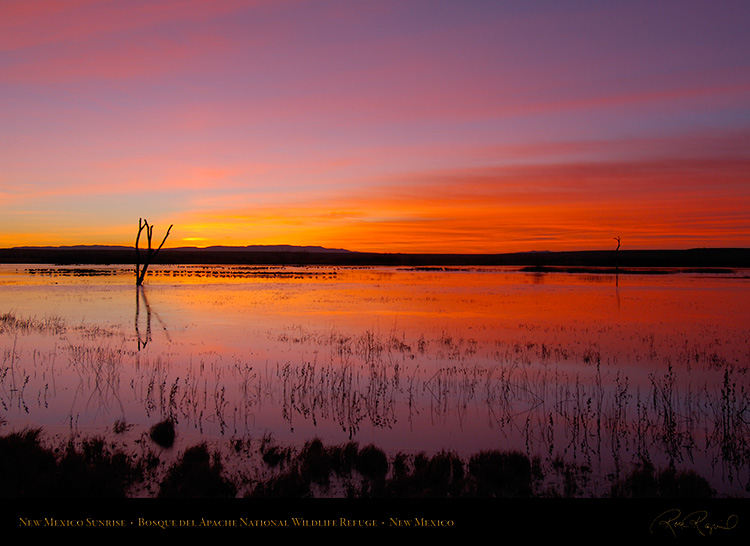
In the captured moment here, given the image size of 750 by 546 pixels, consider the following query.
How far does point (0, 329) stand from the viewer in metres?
19.7

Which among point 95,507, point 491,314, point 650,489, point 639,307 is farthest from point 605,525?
point 639,307

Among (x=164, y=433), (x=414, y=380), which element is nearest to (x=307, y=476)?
(x=164, y=433)

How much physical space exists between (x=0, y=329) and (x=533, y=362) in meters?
18.7

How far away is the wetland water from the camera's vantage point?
9.07 meters

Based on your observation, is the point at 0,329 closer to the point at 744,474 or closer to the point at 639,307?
the point at 744,474

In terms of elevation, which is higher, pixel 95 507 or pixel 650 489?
pixel 95 507

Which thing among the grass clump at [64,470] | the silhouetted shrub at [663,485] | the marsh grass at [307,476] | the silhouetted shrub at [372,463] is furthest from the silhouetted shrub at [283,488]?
the silhouetted shrub at [663,485]

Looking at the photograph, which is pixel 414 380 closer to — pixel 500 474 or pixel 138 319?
pixel 500 474

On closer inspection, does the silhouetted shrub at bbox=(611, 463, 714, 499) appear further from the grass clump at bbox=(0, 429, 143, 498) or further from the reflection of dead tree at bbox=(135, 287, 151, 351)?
the reflection of dead tree at bbox=(135, 287, 151, 351)

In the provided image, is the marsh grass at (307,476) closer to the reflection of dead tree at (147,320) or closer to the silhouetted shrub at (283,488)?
the silhouetted shrub at (283,488)
